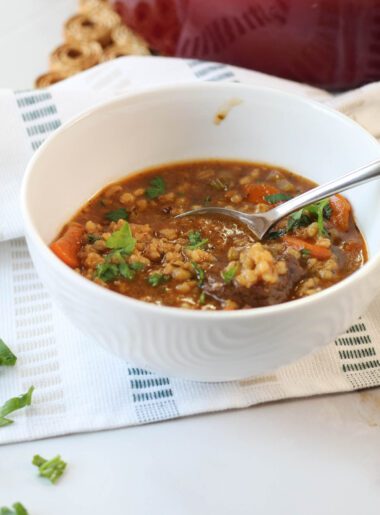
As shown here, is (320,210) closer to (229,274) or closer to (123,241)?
(229,274)

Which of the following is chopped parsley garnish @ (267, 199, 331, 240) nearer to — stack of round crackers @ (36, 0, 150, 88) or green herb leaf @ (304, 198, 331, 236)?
green herb leaf @ (304, 198, 331, 236)

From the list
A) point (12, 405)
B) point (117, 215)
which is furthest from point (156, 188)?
point (12, 405)

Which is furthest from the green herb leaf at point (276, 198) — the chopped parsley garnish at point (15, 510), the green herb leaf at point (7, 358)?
the chopped parsley garnish at point (15, 510)

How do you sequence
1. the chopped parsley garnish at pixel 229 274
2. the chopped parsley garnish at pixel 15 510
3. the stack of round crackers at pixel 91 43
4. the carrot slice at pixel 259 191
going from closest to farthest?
the chopped parsley garnish at pixel 15 510 → the chopped parsley garnish at pixel 229 274 → the carrot slice at pixel 259 191 → the stack of round crackers at pixel 91 43

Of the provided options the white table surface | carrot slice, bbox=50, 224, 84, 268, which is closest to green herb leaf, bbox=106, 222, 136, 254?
carrot slice, bbox=50, 224, 84, 268

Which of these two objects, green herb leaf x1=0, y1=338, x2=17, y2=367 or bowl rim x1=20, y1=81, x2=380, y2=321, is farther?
green herb leaf x1=0, y1=338, x2=17, y2=367

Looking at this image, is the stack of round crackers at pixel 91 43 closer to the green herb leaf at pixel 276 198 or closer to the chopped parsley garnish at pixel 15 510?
the green herb leaf at pixel 276 198
